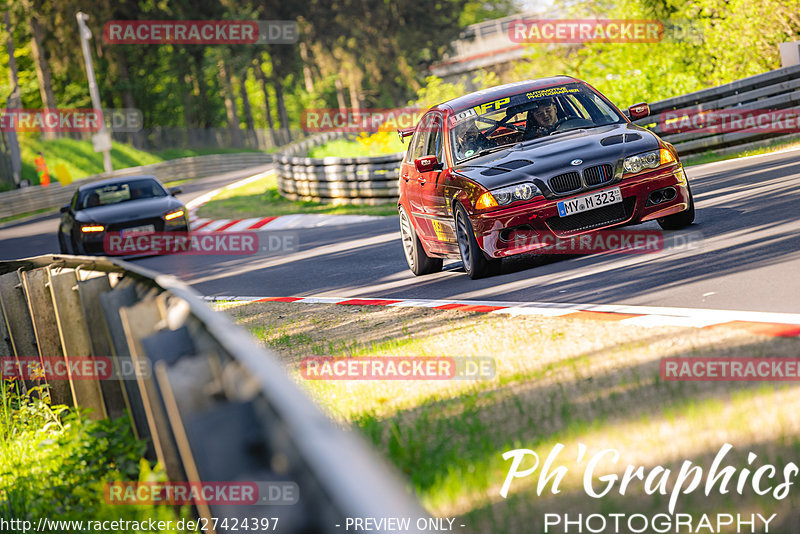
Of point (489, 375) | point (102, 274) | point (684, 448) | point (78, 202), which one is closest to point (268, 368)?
point (684, 448)

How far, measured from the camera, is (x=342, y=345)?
7.43 m

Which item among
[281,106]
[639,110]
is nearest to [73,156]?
[281,106]

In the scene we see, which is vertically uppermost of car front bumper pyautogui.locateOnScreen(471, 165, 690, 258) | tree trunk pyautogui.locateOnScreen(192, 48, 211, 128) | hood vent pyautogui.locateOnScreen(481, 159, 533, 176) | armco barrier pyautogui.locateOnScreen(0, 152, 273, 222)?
tree trunk pyautogui.locateOnScreen(192, 48, 211, 128)

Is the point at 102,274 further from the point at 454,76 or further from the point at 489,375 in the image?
the point at 454,76

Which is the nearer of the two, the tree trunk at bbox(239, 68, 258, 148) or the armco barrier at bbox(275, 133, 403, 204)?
the armco barrier at bbox(275, 133, 403, 204)

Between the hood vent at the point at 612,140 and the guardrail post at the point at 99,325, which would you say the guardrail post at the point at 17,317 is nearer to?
the guardrail post at the point at 99,325

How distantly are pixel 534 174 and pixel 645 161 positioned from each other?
1.03m

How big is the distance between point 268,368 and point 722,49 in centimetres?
2250

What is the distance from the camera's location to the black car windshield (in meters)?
20.2

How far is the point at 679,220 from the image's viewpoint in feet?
33.6

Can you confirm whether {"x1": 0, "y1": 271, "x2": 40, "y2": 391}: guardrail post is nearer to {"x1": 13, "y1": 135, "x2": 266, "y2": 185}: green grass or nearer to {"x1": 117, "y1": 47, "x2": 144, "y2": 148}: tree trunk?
{"x1": 13, "y1": 135, "x2": 266, "y2": 185}: green grass

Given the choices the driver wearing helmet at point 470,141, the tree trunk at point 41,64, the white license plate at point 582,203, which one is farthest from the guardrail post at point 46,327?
the tree trunk at point 41,64

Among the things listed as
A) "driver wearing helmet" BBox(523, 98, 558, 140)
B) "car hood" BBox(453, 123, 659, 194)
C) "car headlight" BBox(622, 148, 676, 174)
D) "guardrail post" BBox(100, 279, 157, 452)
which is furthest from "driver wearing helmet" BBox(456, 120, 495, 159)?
"guardrail post" BBox(100, 279, 157, 452)

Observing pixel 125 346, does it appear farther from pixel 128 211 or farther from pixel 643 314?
pixel 128 211
